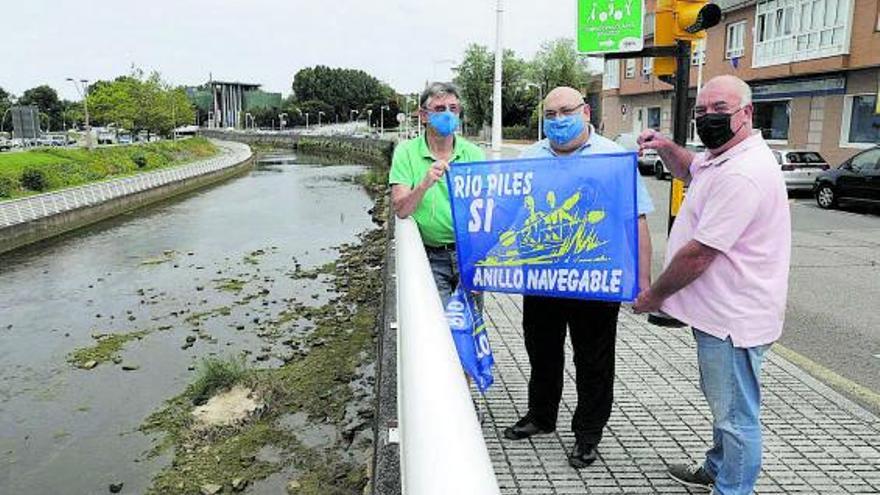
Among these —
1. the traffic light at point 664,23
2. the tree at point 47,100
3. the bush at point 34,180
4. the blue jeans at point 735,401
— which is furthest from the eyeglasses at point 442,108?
the tree at point 47,100

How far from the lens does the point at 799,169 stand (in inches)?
762

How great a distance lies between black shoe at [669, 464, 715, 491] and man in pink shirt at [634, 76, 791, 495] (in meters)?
0.37

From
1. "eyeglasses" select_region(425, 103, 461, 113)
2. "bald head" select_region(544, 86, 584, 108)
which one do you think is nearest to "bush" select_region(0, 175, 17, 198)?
"eyeglasses" select_region(425, 103, 461, 113)

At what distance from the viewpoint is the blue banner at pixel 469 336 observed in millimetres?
3496

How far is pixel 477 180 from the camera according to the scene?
3.34 meters

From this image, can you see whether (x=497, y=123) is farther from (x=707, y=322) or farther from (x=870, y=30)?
(x=870, y=30)

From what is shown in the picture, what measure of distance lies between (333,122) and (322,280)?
412ft

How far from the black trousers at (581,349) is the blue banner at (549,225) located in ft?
0.73

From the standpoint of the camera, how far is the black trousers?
11.1 ft

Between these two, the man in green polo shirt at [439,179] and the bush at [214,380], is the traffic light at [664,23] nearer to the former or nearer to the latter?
the man in green polo shirt at [439,179]

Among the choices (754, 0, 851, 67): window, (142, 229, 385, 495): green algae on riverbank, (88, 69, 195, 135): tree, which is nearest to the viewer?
(142, 229, 385, 495): green algae on riverbank

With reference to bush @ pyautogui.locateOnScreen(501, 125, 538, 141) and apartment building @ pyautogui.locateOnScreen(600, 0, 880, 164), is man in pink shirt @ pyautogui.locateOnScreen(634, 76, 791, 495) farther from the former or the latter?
Result: bush @ pyautogui.locateOnScreen(501, 125, 538, 141)

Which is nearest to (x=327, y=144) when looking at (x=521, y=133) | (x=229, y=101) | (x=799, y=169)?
(x=521, y=133)

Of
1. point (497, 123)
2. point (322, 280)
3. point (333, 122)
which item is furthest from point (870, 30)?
point (333, 122)
